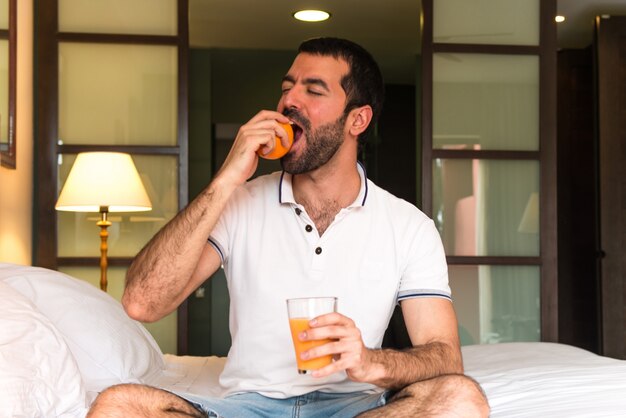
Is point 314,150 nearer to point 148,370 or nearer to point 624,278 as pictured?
point 148,370

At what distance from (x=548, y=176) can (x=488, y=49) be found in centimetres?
67

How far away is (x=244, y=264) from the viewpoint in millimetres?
1843

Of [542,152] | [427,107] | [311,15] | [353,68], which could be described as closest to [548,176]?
[542,152]

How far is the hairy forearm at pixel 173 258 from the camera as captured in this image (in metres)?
1.71

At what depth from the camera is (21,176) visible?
312 centimetres

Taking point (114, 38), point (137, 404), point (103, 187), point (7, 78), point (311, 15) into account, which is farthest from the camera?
point (311, 15)

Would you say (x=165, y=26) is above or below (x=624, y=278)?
above

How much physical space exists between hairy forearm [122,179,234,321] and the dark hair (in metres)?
0.51

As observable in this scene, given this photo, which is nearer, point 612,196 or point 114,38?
point 114,38

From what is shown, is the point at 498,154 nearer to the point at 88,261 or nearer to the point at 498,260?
the point at 498,260

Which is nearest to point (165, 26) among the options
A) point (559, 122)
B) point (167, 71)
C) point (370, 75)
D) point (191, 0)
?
point (167, 71)

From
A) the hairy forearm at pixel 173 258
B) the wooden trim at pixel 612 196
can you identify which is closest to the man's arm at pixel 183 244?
the hairy forearm at pixel 173 258

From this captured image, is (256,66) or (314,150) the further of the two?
(256,66)

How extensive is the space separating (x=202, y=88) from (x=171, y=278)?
409cm
